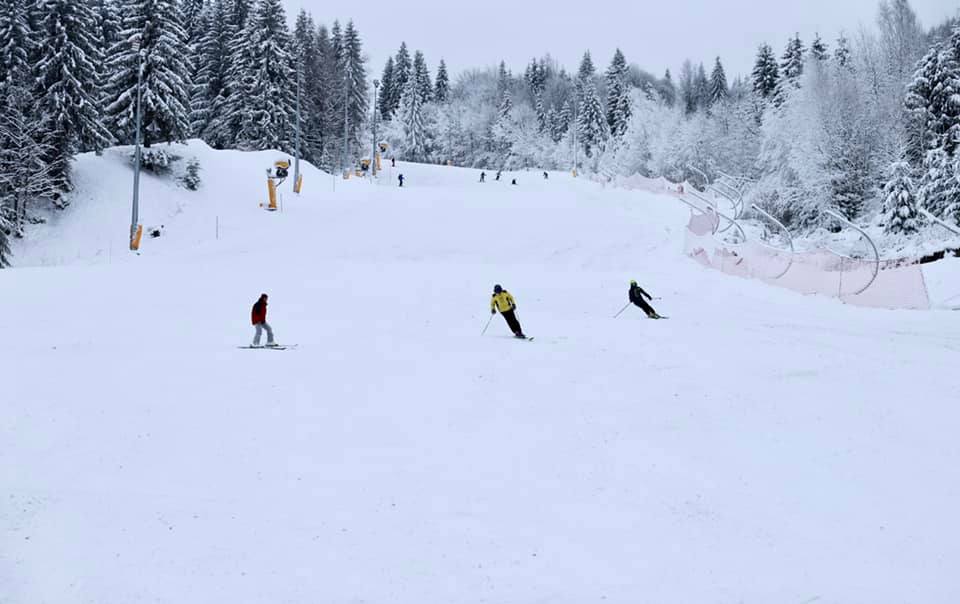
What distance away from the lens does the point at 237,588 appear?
5.07m

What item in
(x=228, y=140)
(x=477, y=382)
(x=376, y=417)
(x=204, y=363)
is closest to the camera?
(x=376, y=417)

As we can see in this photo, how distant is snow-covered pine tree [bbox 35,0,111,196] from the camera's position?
29172mm

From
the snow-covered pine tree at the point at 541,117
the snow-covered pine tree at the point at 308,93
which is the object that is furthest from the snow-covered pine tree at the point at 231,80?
the snow-covered pine tree at the point at 541,117

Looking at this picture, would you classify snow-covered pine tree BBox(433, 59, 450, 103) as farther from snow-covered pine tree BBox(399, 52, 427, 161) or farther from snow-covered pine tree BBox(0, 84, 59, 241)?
snow-covered pine tree BBox(0, 84, 59, 241)

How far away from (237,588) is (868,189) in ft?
138

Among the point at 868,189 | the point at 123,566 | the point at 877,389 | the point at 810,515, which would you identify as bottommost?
the point at 123,566

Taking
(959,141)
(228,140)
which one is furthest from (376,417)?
(228,140)

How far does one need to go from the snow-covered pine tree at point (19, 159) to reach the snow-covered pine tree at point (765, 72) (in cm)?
6905

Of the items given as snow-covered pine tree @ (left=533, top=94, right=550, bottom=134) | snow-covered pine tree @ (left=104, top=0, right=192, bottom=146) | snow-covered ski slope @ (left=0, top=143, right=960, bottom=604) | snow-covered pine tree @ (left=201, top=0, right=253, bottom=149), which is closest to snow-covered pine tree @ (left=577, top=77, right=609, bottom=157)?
snow-covered pine tree @ (left=533, top=94, right=550, bottom=134)

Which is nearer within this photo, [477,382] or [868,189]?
[477,382]

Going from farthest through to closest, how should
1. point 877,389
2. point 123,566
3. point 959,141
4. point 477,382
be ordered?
point 959,141
point 477,382
point 877,389
point 123,566

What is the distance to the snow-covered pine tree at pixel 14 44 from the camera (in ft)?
98.0

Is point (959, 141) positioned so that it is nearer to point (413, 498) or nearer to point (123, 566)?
point (413, 498)

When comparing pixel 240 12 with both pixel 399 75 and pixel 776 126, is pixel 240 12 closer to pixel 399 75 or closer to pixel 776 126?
pixel 776 126
